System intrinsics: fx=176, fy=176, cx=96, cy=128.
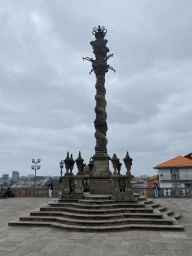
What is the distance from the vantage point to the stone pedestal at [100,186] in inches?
439

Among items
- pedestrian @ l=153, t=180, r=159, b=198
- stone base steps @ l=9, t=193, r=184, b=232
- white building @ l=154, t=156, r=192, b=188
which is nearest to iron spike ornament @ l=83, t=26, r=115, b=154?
stone base steps @ l=9, t=193, r=184, b=232

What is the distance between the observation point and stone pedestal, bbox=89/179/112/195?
439 inches

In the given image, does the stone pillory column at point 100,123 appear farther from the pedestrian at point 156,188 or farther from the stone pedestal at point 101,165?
the pedestrian at point 156,188

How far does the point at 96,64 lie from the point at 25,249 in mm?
12436

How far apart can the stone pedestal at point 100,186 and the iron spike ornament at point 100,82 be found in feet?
6.67

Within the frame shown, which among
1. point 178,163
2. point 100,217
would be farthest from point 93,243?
point 178,163

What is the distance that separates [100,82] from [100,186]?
25.0 feet

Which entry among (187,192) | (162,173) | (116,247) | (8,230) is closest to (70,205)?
(8,230)

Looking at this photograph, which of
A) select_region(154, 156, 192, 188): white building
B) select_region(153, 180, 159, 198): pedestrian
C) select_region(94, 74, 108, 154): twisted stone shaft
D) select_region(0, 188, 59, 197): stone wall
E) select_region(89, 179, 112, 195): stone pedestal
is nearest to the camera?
select_region(89, 179, 112, 195): stone pedestal

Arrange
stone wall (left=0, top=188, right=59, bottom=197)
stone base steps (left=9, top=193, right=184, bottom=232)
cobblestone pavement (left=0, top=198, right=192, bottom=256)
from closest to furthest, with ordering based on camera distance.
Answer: cobblestone pavement (left=0, top=198, right=192, bottom=256), stone base steps (left=9, top=193, right=184, bottom=232), stone wall (left=0, top=188, right=59, bottom=197)

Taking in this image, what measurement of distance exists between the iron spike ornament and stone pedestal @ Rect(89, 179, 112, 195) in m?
2.03

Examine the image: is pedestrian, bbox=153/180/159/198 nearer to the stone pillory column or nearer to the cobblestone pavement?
the stone pillory column

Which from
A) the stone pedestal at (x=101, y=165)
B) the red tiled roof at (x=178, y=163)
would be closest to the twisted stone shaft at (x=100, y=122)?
the stone pedestal at (x=101, y=165)

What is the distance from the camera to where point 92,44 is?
14.8m
